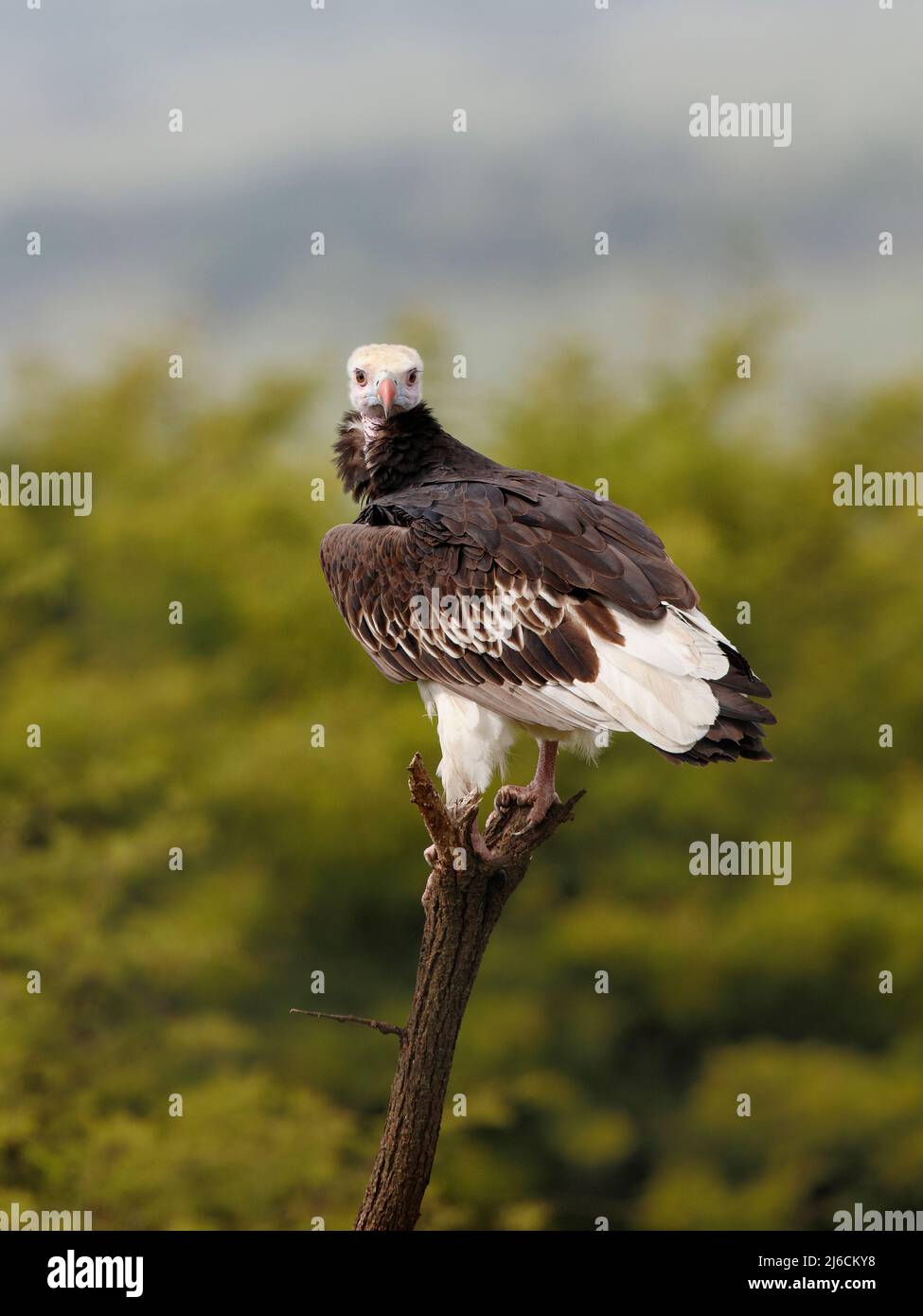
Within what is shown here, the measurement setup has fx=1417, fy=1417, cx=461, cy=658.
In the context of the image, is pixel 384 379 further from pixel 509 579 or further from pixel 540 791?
pixel 540 791

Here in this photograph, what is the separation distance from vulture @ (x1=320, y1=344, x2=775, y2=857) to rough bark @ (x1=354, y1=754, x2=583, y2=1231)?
16 centimetres

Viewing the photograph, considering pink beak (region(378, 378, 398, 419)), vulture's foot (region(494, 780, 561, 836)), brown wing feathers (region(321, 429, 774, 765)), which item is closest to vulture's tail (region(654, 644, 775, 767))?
brown wing feathers (region(321, 429, 774, 765))

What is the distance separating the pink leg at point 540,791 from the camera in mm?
4137

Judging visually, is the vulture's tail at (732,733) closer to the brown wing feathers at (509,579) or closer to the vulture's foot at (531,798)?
the brown wing feathers at (509,579)

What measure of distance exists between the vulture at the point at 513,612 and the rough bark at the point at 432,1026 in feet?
0.54

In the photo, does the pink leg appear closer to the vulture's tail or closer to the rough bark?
the rough bark

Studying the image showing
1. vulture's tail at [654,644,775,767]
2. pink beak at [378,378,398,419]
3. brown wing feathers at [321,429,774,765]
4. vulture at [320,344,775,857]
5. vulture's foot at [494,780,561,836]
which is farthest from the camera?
pink beak at [378,378,398,419]

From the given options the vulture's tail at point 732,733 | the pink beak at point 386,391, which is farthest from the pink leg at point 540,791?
the pink beak at point 386,391

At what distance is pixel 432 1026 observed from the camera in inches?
156

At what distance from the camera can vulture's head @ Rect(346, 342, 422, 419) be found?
4.58m

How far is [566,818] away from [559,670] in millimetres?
553

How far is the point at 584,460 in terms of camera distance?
34.3 ft

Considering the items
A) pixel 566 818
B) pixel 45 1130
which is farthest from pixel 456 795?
pixel 45 1130

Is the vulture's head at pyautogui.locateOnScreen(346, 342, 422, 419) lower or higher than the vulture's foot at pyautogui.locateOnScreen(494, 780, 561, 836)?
higher
